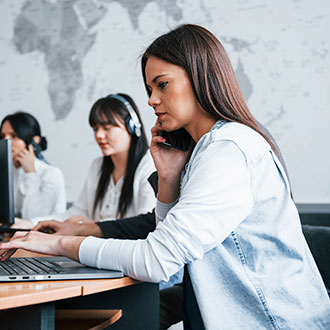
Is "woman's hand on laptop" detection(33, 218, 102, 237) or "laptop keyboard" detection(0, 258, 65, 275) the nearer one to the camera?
"laptop keyboard" detection(0, 258, 65, 275)

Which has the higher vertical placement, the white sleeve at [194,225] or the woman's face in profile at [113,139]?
the white sleeve at [194,225]

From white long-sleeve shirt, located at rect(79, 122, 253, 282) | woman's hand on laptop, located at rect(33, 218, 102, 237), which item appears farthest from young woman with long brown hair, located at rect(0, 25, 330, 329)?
woman's hand on laptop, located at rect(33, 218, 102, 237)

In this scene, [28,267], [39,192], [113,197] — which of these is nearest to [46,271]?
[28,267]

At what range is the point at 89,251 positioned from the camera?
97cm

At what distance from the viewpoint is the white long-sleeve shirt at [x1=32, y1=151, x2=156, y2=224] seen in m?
2.04

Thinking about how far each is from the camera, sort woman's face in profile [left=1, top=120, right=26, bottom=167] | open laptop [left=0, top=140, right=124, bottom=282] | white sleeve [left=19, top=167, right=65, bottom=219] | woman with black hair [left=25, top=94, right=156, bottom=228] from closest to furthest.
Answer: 1. open laptop [left=0, top=140, right=124, bottom=282]
2. woman with black hair [left=25, top=94, right=156, bottom=228]
3. white sleeve [left=19, top=167, right=65, bottom=219]
4. woman's face in profile [left=1, top=120, right=26, bottom=167]

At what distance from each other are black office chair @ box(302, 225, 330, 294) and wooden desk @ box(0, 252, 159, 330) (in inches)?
23.3

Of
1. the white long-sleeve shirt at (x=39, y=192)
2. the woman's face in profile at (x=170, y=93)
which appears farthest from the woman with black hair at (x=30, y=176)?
the woman's face in profile at (x=170, y=93)

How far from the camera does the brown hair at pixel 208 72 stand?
1106 mm

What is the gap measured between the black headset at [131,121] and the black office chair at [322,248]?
1003mm

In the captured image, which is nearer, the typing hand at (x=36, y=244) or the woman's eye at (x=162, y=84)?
the typing hand at (x=36, y=244)

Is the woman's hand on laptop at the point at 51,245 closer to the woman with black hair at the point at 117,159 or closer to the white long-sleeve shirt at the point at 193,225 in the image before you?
the white long-sleeve shirt at the point at 193,225

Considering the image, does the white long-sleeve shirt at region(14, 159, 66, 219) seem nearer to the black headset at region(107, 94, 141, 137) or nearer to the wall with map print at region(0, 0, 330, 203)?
the wall with map print at region(0, 0, 330, 203)

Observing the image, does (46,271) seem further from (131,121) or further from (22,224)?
(131,121)
